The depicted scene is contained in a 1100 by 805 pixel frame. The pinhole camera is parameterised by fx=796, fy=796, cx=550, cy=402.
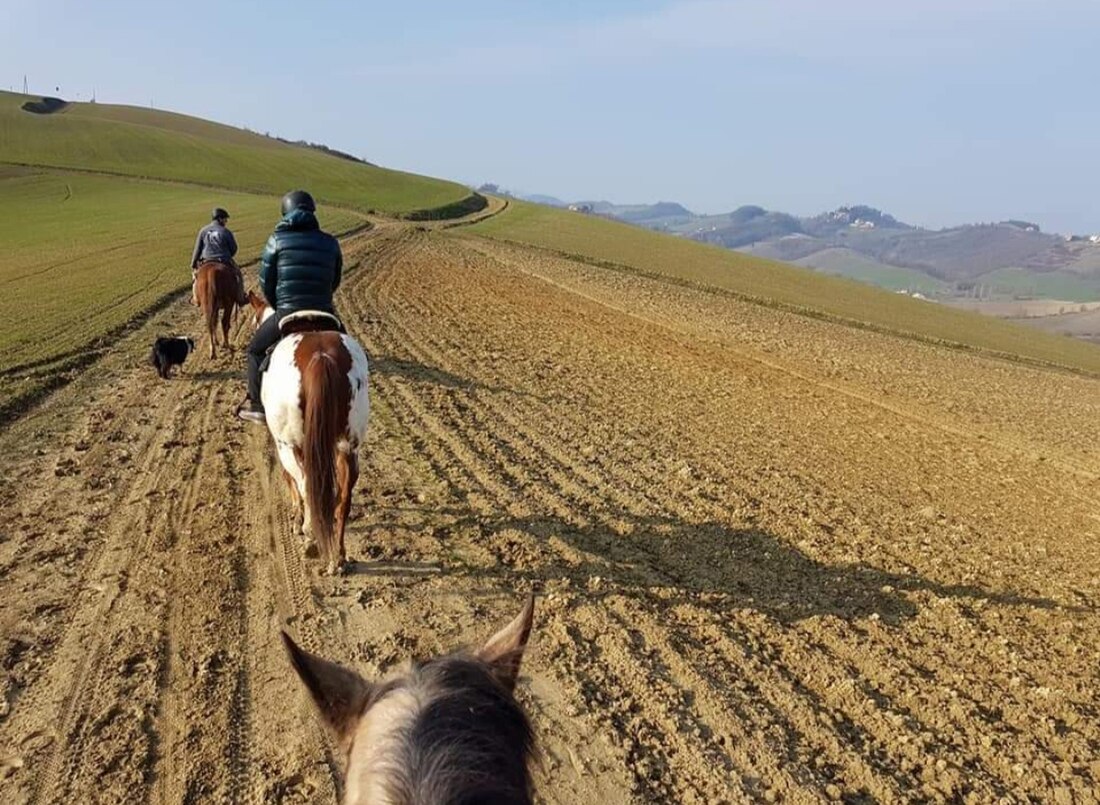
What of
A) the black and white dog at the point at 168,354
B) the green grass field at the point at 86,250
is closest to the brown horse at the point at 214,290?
the black and white dog at the point at 168,354

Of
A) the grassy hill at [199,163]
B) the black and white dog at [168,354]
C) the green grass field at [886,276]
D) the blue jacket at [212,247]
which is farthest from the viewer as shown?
the green grass field at [886,276]

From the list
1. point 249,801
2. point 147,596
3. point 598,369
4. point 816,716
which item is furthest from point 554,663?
point 598,369

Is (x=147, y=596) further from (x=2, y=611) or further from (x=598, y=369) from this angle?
(x=598, y=369)

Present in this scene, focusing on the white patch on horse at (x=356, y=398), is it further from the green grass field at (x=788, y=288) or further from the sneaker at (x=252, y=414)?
the green grass field at (x=788, y=288)

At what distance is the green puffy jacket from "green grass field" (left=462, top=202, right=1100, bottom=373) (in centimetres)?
2773

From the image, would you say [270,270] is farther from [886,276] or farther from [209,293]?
[886,276]

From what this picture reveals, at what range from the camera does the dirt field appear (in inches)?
175

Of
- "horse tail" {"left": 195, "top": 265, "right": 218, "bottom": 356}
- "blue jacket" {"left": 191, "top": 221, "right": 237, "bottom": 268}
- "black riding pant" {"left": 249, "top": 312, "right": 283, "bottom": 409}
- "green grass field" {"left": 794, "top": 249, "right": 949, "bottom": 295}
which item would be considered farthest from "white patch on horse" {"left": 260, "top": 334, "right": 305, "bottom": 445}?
"green grass field" {"left": 794, "top": 249, "right": 949, "bottom": 295}

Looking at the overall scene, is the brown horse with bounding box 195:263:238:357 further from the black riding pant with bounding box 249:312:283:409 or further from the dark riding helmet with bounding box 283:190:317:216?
the dark riding helmet with bounding box 283:190:317:216

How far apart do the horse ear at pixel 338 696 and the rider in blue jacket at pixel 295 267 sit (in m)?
5.36

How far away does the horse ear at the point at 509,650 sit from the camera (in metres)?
2.28

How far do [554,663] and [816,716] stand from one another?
5.50ft

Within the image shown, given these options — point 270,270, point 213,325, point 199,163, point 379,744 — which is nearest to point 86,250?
point 213,325

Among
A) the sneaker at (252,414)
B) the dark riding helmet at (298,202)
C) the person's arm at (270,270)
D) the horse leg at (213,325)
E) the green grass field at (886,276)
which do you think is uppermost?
the dark riding helmet at (298,202)
